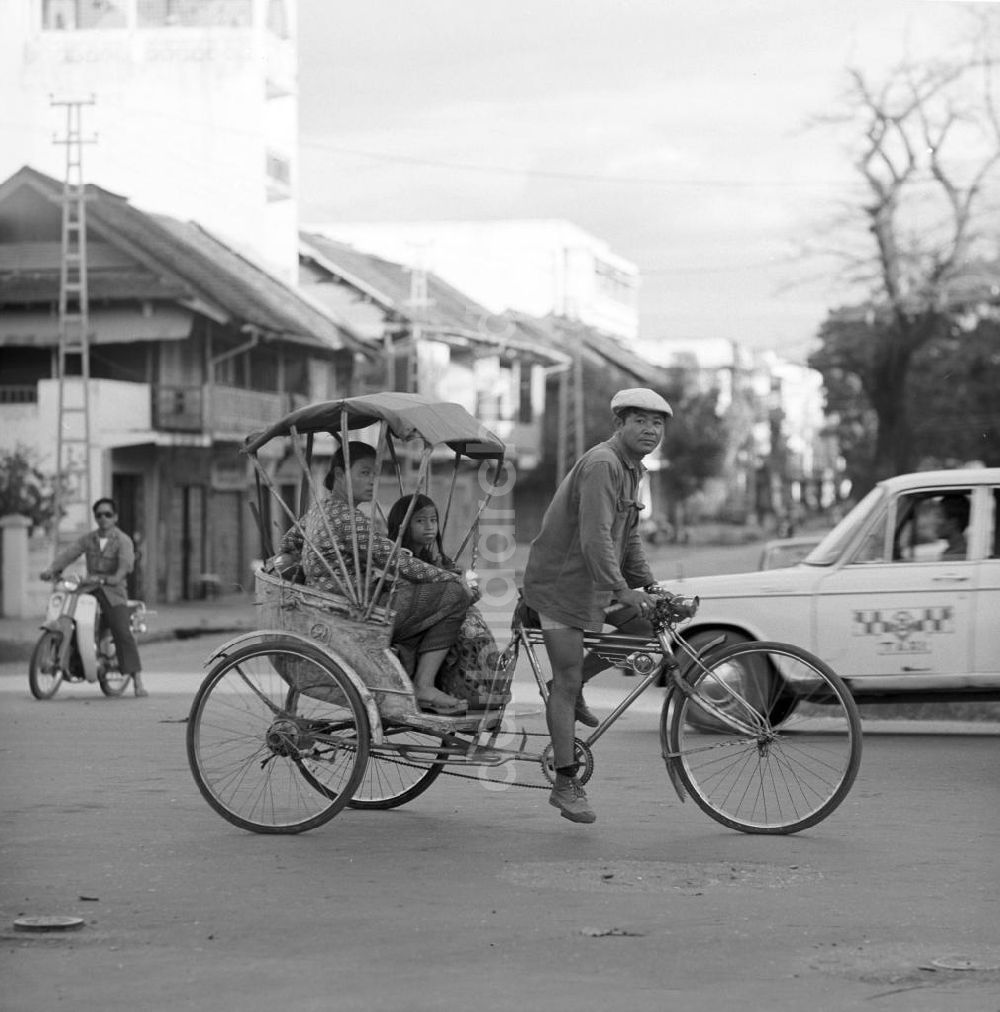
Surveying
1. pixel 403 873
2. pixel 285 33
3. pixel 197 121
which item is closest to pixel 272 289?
pixel 197 121

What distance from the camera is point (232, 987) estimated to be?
17.2 ft

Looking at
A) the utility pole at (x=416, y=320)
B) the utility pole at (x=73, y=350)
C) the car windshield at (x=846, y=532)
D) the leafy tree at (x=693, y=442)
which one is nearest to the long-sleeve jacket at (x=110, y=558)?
the car windshield at (x=846, y=532)

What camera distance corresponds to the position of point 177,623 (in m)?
30.8

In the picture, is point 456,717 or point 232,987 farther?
point 456,717

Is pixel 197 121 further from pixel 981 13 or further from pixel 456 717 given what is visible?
pixel 456 717

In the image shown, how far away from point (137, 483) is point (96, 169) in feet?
21.5

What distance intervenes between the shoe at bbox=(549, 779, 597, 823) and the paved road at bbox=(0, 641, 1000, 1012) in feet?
0.40

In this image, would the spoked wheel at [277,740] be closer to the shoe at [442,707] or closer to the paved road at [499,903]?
the paved road at [499,903]

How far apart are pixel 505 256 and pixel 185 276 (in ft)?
61.4

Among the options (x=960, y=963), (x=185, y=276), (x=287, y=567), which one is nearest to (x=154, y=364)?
(x=185, y=276)

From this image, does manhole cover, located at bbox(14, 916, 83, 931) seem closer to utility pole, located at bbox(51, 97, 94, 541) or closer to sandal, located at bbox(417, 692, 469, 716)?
sandal, located at bbox(417, 692, 469, 716)

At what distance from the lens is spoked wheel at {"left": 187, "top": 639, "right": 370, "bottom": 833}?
26.2ft

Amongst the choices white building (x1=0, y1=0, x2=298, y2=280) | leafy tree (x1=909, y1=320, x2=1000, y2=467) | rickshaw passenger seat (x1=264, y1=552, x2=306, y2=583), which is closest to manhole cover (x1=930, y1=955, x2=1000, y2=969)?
rickshaw passenger seat (x1=264, y1=552, x2=306, y2=583)

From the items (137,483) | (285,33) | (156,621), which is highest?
(285,33)
